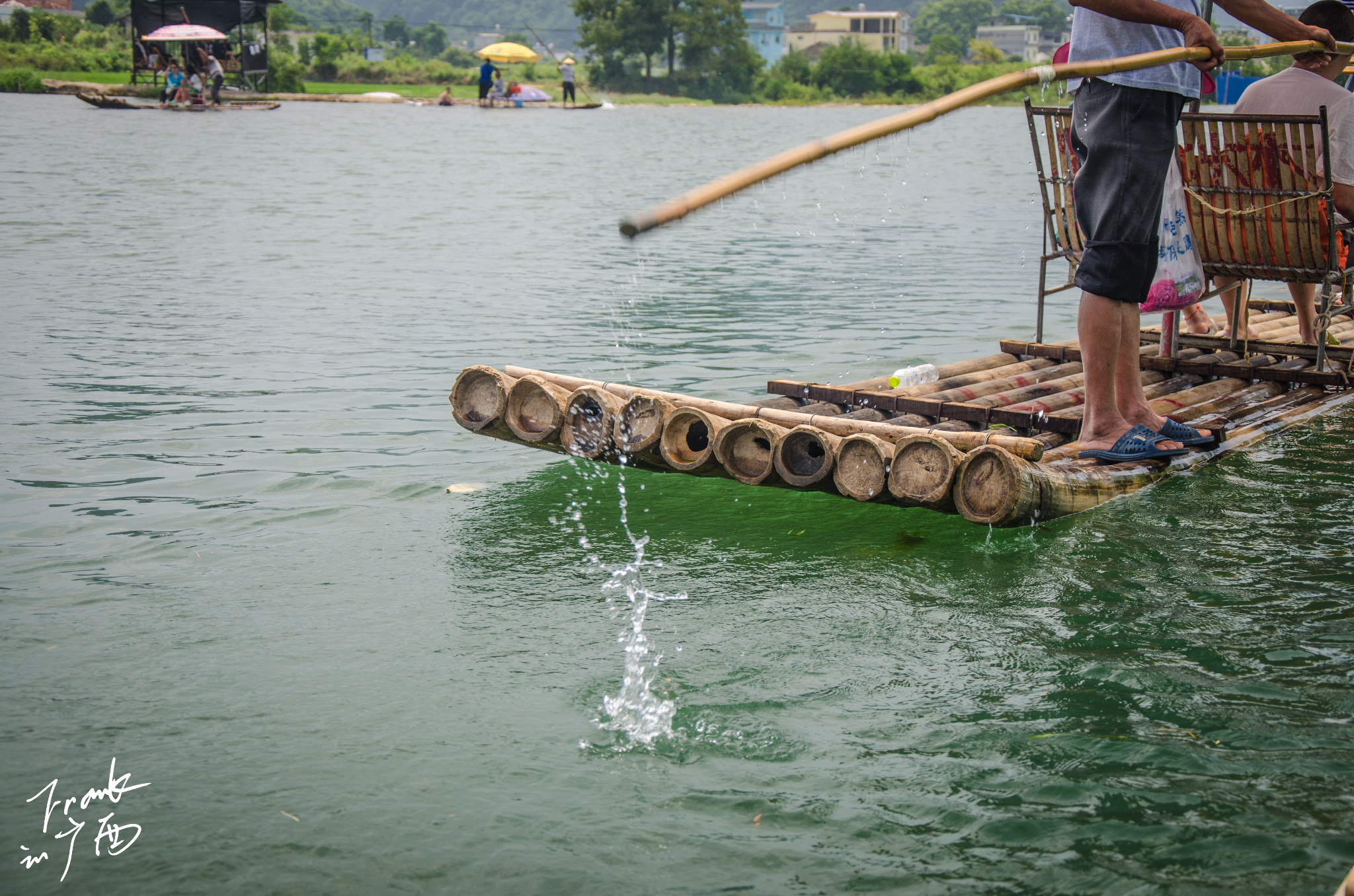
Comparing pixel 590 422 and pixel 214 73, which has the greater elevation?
pixel 214 73

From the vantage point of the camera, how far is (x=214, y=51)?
5509 cm

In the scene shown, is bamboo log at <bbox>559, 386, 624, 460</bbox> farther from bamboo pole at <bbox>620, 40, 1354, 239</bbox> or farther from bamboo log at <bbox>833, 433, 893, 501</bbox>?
bamboo pole at <bbox>620, 40, 1354, 239</bbox>

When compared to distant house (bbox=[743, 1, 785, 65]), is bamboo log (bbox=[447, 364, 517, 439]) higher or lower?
lower

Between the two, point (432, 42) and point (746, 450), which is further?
point (432, 42)

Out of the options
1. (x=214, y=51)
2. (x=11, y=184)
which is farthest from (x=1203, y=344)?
(x=214, y=51)

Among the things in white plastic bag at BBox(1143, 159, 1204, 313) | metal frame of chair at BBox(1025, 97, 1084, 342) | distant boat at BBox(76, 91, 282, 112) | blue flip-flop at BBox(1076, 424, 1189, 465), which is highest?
distant boat at BBox(76, 91, 282, 112)

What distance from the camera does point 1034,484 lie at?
187 inches

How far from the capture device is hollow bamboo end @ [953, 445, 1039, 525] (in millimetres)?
4699

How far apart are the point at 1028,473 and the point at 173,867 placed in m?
3.16

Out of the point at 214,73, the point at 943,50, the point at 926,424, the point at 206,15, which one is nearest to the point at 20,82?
the point at 206,15

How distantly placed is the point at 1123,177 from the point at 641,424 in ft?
7.32

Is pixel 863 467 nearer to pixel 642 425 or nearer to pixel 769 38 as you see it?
pixel 642 425

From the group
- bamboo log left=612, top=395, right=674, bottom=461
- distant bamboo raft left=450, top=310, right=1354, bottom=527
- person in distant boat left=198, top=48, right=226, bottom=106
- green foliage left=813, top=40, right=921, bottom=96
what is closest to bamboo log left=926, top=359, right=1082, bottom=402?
distant bamboo raft left=450, top=310, right=1354, bottom=527

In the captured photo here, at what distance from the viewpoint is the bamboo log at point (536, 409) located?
5.80 metres
